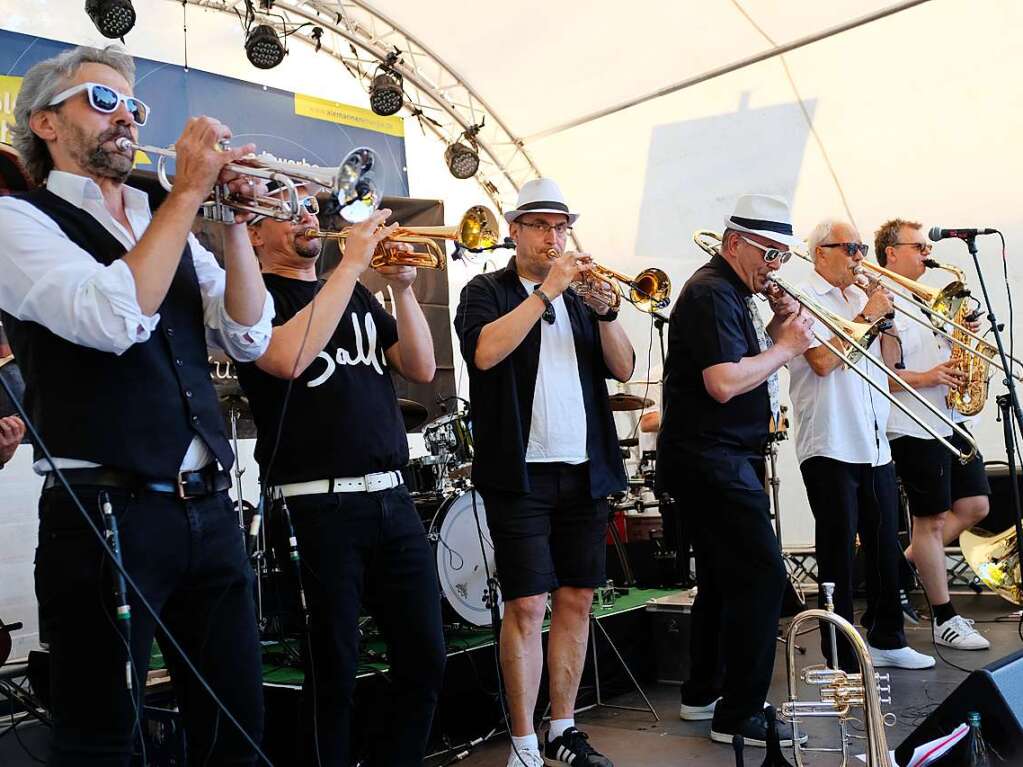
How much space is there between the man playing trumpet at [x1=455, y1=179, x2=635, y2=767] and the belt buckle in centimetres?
166

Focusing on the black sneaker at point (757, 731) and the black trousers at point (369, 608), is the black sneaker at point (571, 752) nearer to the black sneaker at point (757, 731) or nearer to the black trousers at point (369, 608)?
the black sneaker at point (757, 731)

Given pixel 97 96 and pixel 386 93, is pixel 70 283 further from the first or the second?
pixel 386 93

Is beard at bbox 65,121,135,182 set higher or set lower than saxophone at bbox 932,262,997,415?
higher

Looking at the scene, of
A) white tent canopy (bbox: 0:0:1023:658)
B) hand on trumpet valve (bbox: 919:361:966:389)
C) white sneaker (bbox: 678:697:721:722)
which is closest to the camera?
white sneaker (bbox: 678:697:721:722)

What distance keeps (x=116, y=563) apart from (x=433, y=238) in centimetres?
195

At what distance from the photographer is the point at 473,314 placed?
4.04 metres

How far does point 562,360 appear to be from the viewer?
4.07 metres

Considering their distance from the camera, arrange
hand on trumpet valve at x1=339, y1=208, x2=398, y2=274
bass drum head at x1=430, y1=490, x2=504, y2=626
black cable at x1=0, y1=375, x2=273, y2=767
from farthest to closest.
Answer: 1. bass drum head at x1=430, y1=490, x2=504, y2=626
2. hand on trumpet valve at x1=339, y1=208, x2=398, y2=274
3. black cable at x1=0, y1=375, x2=273, y2=767

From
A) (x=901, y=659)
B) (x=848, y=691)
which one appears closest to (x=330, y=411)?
(x=848, y=691)

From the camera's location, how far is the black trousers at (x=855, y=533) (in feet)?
15.3

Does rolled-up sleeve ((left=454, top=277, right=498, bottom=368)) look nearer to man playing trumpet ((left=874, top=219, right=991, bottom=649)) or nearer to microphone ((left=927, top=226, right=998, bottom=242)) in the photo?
microphone ((left=927, top=226, right=998, bottom=242))

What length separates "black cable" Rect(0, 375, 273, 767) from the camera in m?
1.97

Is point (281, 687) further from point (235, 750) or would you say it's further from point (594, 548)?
point (235, 750)

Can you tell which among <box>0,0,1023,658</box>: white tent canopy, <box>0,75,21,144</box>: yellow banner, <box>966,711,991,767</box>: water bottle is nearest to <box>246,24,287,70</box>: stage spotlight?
<box>0,0,1023,658</box>: white tent canopy
